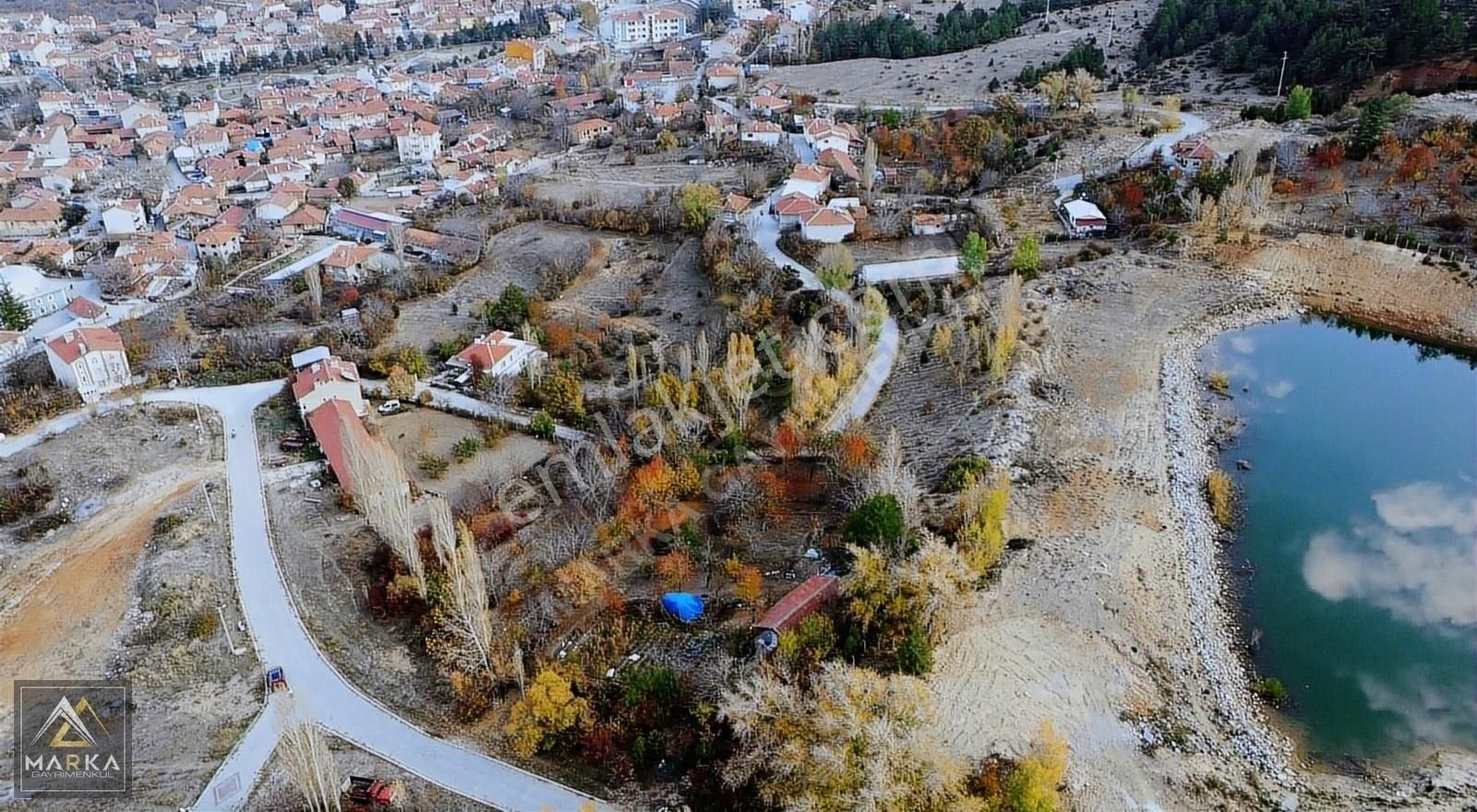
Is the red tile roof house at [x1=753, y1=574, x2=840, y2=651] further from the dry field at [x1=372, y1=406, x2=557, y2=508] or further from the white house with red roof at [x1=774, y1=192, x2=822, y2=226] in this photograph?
the white house with red roof at [x1=774, y1=192, x2=822, y2=226]

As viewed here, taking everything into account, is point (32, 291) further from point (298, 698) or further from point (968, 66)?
point (968, 66)

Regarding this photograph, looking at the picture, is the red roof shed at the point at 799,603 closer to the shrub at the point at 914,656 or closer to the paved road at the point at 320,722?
the shrub at the point at 914,656

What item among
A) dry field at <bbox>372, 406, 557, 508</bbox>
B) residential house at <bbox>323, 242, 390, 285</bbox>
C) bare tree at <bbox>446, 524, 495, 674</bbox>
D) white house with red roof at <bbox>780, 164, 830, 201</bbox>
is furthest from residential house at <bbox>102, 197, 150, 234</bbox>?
bare tree at <bbox>446, 524, 495, 674</bbox>

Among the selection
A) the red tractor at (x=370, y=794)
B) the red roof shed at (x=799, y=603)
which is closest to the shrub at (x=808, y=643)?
the red roof shed at (x=799, y=603)

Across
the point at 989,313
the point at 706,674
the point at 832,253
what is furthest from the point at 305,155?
the point at 706,674

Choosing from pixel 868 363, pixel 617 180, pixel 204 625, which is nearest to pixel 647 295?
pixel 868 363

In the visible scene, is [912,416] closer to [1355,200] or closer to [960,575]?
[960,575]
